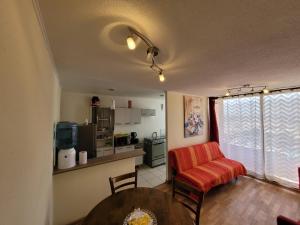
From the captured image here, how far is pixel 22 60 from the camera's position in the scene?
0.66 metres

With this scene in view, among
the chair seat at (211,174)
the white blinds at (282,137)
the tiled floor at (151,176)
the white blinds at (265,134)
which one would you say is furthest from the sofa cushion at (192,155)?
the white blinds at (282,137)

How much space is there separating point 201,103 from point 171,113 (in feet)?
4.31

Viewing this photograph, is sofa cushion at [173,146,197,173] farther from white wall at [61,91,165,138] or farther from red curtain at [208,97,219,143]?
white wall at [61,91,165,138]

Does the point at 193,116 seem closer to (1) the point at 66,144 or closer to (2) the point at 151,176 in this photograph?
(2) the point at 151,176

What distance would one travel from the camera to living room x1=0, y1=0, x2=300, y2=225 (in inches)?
30.3

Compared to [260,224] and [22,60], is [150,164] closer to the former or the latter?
[260,224]

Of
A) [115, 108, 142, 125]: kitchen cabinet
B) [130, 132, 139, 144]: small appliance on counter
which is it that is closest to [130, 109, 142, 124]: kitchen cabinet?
[115, 108, 142, 125]: kitchen cabinet

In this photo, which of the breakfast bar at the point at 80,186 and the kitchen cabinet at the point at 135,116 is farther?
the kitchen cabinet at the point at 135,116

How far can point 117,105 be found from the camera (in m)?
4.39

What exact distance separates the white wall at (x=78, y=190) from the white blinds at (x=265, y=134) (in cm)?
342

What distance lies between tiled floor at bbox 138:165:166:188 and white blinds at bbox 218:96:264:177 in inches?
80.0

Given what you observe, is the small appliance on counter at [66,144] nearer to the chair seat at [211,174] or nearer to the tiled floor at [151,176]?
the tiled floor at [151,176]

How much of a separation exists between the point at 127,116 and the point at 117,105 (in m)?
0.46

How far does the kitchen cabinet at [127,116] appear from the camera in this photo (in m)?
4.23
